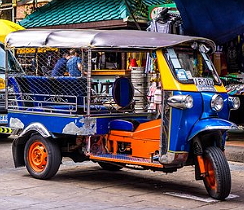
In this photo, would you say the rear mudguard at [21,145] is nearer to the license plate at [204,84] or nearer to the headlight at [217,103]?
the license plate at [204,84]

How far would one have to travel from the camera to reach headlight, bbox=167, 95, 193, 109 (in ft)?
25.9

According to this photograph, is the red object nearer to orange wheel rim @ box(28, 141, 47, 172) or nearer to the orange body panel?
orange wheel rim @ box(28, 141, 47, 172)

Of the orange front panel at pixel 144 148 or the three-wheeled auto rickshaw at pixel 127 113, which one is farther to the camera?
the orange front panel at pixel 144 148

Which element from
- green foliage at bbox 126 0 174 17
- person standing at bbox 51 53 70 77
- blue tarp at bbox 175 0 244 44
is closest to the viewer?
person standing at bbox 51 53 70 77

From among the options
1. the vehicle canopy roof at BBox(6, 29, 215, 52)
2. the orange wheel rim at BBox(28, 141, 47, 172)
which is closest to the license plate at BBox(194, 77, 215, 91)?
the vehicle canopy roof at BBox(6, 29, 215, 52)

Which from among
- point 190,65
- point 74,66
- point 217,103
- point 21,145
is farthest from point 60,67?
point 217,103

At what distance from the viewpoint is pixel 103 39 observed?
28.5 ft

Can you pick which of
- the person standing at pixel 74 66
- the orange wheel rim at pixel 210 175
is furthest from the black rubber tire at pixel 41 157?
the orange wheel rim at pixel 210 175

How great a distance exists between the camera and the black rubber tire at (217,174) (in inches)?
313

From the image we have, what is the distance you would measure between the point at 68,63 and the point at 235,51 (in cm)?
386

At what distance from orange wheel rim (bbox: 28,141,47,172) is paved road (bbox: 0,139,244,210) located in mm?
205

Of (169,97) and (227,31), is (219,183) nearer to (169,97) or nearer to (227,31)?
(169,97)

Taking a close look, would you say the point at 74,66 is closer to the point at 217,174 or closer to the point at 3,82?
the point at 3,82

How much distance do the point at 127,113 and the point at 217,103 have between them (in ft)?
5.88
